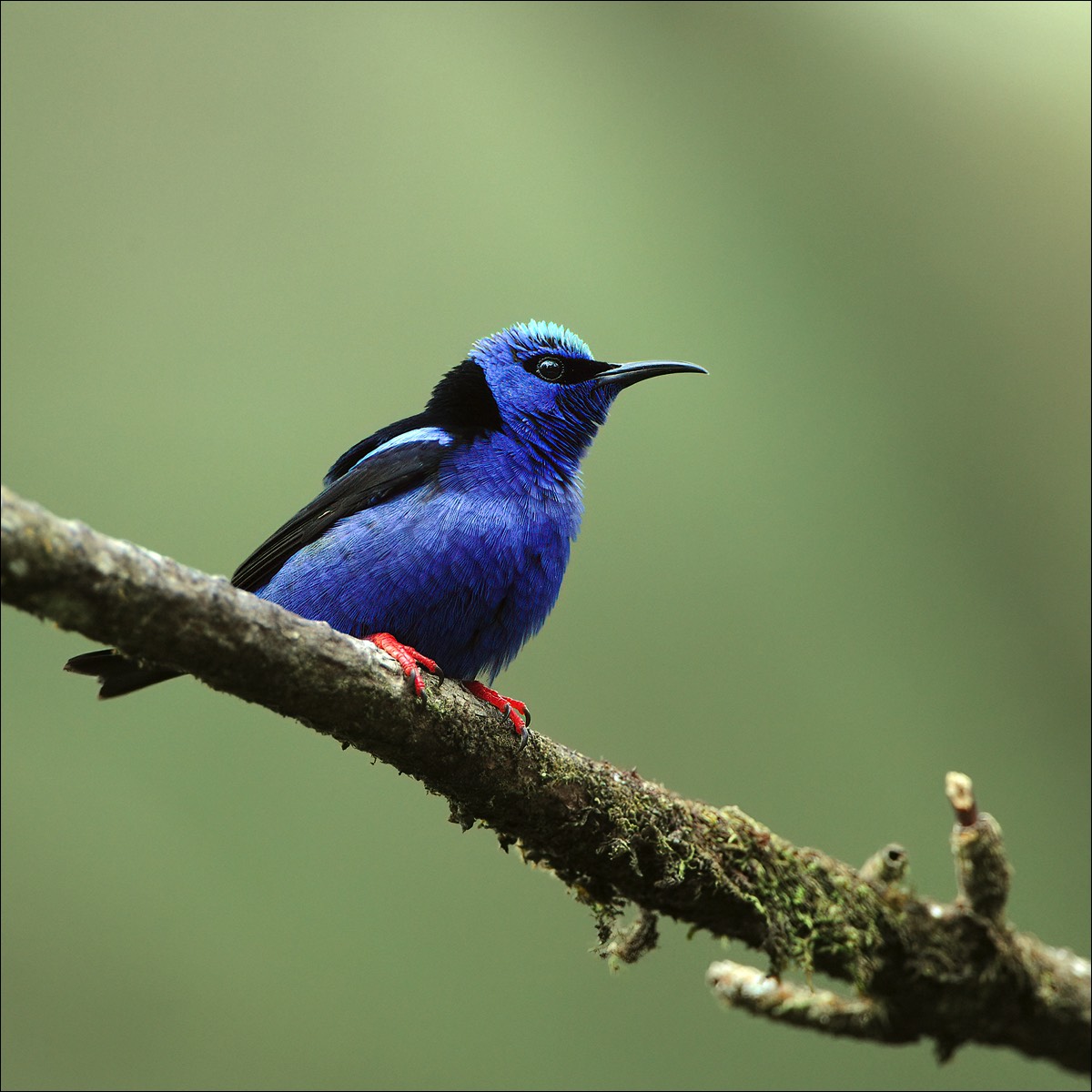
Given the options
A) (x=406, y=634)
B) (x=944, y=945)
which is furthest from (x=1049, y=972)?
(x=406, y=634)

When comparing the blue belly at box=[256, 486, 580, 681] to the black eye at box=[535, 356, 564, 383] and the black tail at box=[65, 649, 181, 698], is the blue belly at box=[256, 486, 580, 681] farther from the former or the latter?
the black eye at box=[535, 356, 564, 383]

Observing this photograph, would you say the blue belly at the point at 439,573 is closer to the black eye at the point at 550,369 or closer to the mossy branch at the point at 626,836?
the mossy branch at the point at 626,836

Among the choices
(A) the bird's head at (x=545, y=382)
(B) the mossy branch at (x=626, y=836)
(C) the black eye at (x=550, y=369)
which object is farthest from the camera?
(C) the black eye at (x=550, y=369)

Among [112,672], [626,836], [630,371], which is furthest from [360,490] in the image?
[626,836]


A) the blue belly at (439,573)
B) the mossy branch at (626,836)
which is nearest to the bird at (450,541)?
the blue belly at (439,573)

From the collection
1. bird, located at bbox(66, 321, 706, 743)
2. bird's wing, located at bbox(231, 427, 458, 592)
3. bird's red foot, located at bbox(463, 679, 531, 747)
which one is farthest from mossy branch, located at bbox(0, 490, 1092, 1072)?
bird's wing, located at bbox(231, 427, 458, 592)

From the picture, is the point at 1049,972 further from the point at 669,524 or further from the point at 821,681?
the point at 669,524

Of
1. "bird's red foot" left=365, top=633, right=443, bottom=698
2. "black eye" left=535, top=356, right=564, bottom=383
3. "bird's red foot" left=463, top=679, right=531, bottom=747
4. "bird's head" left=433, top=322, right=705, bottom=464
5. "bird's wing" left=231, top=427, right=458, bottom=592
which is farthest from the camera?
"black eye" left=535, top=356, right=564, bottom=383

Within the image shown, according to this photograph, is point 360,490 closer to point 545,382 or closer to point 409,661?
point 545,382
